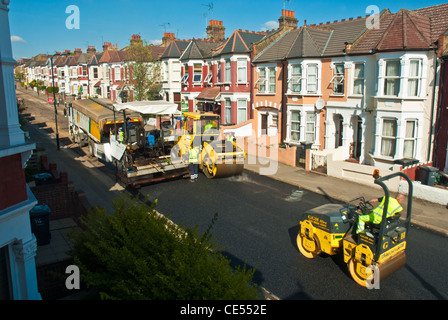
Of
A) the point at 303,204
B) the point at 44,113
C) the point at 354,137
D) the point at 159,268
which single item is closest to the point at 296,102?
the point at 354,137

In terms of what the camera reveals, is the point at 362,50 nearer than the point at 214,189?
No

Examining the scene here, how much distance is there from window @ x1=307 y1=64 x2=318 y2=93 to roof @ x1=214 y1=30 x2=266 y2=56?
18.6ft

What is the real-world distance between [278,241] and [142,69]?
91.0ft

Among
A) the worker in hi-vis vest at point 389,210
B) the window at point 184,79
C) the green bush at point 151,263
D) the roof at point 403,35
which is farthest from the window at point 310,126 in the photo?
the green bush at point 151,263

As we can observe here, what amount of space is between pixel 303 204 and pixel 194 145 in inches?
228

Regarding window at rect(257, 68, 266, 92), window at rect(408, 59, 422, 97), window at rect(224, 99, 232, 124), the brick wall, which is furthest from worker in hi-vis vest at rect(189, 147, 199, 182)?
window at rect(224, 99, 232, 124)

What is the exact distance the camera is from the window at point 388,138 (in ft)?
57.6

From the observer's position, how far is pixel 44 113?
4300 centimetres

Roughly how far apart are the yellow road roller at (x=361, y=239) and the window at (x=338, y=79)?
12.6m

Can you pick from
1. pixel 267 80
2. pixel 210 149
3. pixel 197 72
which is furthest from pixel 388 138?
pixel 197 72

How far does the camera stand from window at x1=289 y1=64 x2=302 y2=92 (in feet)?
70.5

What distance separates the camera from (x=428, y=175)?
14.8 metres

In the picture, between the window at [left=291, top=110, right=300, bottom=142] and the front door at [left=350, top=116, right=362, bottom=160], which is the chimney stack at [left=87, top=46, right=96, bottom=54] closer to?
the window at [left=291, top=110, right=300, bottom=142]
